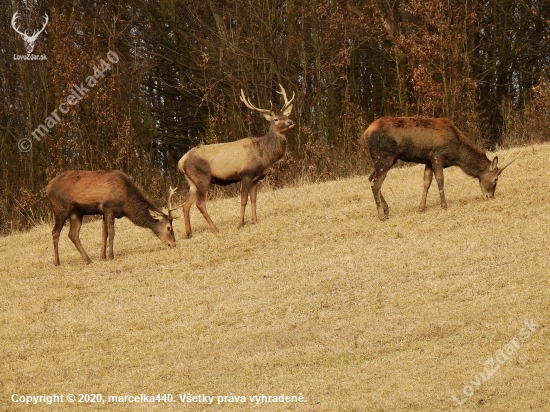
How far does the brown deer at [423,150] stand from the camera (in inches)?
701

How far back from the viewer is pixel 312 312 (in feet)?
46.8

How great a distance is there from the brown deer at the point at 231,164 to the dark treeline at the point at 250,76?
19.0 ft

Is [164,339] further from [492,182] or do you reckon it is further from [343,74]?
[343,74]

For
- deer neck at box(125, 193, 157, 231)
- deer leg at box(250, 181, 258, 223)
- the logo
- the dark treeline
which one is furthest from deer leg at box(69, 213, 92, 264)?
the logo

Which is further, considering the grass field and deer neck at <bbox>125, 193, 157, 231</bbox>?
deer neck at <bbox>125, 193, 157, 231</bbox>

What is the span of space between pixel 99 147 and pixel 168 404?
1752 cm

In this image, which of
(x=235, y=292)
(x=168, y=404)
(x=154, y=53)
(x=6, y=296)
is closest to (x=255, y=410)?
(x=168, y=404)

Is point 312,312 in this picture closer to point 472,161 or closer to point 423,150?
point 423,150

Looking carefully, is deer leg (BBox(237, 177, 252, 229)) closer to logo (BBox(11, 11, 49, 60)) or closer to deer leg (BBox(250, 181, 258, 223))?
deer leg (BBox(250, 181, 258, 223))

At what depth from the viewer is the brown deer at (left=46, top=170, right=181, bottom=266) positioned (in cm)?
1825

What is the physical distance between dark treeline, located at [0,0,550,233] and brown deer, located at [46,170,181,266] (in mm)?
7072

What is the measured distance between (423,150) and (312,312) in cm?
477

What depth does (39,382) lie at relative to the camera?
13094 mm

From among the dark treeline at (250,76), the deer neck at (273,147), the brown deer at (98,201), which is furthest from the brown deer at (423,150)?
the dark treeline at (250,76)
